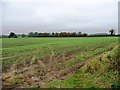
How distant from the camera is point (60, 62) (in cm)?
410

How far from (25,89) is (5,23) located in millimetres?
1245

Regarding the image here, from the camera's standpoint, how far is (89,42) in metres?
4.32

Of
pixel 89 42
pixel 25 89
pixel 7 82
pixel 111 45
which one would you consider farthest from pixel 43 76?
pixel 111 45

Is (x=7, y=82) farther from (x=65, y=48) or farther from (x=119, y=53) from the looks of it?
(x=119, y=53)

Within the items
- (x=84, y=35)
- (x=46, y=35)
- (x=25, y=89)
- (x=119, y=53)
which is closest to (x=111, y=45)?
(x=119, y=53)

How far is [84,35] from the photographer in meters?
4.35

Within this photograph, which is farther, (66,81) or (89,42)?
(89,42)

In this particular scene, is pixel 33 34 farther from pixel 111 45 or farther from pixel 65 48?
pixel 111 45

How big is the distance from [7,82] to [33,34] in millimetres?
994

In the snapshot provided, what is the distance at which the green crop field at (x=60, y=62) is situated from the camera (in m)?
3.91

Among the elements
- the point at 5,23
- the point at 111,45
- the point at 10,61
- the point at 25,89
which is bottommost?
the point at 25,89

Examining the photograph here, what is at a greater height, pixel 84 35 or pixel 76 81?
pixel 84 35

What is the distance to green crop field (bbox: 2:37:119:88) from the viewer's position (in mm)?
3908

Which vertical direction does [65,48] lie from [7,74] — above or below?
above
